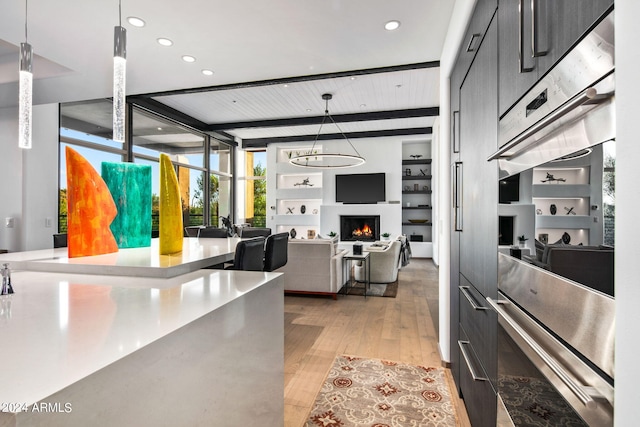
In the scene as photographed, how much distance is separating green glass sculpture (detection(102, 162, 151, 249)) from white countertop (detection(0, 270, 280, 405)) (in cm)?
58

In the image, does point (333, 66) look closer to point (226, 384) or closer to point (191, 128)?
point (226, 384)

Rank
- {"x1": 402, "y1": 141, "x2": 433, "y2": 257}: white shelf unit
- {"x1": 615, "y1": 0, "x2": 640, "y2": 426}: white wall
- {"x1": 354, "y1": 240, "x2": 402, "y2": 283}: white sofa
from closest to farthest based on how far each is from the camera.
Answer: {"x1": 615, "y1": 0, "x2": 640, "y2": 426}: white wall, {"x1": 354, "y1": 240, "x2": 402, "y2": 283}: white sofa, {"x1": 402, "y1": 141, "x2": 433, "y2": 257}: white shelf unit

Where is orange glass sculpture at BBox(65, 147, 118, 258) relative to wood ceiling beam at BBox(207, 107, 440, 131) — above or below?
Result: below

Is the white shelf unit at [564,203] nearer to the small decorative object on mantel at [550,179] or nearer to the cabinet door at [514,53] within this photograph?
the small decorative object on mantel at [550,179]

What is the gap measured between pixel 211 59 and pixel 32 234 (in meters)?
3.15

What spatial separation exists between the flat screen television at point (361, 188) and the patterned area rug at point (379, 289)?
3.19 meters

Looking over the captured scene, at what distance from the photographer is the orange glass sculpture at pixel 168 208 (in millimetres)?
1822

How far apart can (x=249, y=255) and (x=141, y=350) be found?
1.21m

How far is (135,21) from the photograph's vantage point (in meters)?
2.72

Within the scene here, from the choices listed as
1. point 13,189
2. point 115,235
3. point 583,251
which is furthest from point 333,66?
point 13,189

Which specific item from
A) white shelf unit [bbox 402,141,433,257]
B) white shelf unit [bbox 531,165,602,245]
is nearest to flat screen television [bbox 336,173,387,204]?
white shelf unit [bbox 402,141,433,257]

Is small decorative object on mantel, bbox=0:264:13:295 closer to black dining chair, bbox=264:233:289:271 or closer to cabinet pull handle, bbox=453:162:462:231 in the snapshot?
black dining chair, bbox=264:233:289:271

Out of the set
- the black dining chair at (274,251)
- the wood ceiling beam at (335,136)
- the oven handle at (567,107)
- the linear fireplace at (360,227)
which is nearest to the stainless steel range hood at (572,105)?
the oven handle at (567,107)

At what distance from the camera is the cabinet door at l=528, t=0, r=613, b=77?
0.70m
